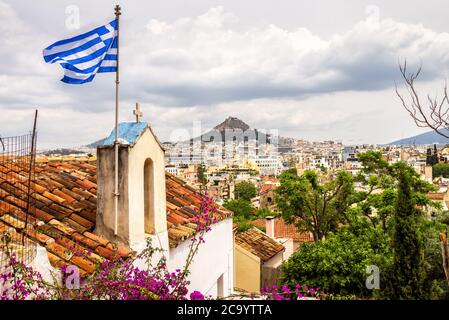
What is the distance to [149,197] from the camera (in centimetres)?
596

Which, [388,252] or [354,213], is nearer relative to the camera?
[388,252]

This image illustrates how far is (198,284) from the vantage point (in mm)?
7695

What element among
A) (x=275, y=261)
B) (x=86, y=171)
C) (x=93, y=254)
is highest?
(x=86, y=171)

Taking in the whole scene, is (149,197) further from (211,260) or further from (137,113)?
(211,260)

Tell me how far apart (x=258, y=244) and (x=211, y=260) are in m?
10.7

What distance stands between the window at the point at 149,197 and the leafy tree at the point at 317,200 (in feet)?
47.2

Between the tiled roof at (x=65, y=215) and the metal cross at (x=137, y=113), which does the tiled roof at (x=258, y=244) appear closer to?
the tiled roof at (x=65, y=215)

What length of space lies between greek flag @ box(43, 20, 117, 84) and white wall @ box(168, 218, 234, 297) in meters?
2.93

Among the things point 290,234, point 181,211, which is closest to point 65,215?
point 181,211

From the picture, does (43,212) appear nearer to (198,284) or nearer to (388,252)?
(198,284)

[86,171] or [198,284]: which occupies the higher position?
[86,171]

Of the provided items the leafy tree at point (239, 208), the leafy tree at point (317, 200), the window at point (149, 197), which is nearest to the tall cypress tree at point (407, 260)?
the window at point (149, 197)
